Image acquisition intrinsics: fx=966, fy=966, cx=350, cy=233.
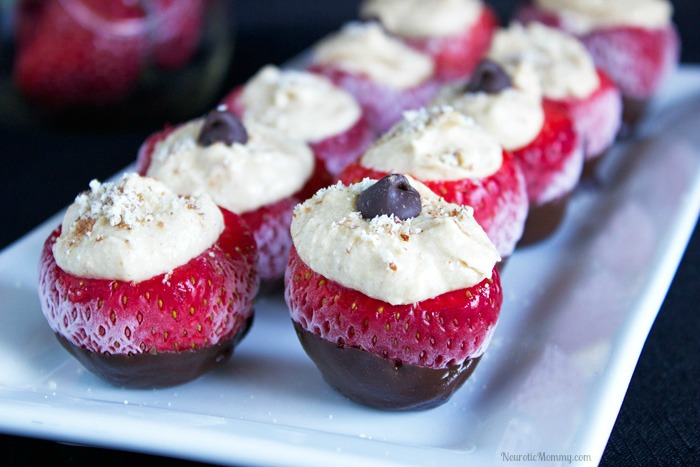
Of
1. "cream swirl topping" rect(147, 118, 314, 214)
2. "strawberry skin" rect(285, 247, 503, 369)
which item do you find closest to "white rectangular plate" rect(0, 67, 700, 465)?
"strawberry skin" rect(285, 247, 503, 369)

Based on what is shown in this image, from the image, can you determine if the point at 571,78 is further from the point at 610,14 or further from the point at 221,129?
the point at 221,129

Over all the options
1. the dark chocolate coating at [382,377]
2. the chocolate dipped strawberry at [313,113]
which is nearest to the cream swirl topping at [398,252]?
the dark chocolate coating at [382,377]

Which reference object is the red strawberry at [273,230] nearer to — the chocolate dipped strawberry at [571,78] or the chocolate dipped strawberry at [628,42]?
the chocolate dipped strawberry at [571,78]

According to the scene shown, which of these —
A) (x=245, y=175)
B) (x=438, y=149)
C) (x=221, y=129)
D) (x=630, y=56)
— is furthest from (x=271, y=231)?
(x=630, y=56)

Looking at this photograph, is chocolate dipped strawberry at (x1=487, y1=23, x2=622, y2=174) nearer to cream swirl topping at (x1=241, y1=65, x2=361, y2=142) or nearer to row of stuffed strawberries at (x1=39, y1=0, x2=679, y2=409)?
row of stuffed strawberries at (x1=39, y1=0, x2=679, y2=409)

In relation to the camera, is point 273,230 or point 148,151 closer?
point 273,230
